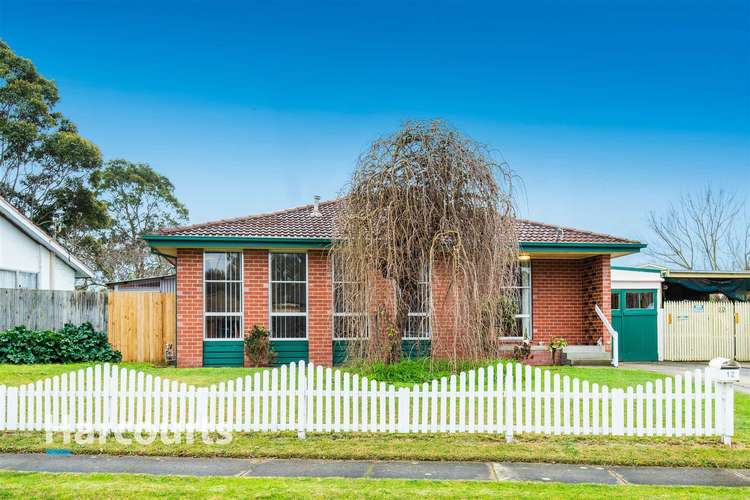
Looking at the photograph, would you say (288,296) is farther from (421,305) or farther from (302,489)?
(302,489)

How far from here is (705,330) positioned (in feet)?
66.9

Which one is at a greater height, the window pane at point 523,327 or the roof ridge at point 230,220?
the roof ridge at point 230,220

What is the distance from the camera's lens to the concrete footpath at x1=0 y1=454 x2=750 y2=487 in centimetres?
677

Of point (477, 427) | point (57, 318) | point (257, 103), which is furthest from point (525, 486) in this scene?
point (257, 103)

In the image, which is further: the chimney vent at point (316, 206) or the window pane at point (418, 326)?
the chimney vent at point (316, 206)

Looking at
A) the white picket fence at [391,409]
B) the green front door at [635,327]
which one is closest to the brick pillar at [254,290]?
the white picket fence at [391,409]

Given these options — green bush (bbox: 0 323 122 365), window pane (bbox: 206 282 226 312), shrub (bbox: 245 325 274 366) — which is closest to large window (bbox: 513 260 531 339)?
shrub (bbox: 245 325 274 366)

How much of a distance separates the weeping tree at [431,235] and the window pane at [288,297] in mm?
4050

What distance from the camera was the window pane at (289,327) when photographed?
55.0 feet

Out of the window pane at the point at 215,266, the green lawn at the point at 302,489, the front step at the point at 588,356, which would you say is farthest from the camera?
the front step at the point at 588,356

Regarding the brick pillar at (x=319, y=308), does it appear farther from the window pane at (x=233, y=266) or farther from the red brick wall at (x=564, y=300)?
the red brick wall at (x=564, y=300)

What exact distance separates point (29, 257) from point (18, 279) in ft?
2.94

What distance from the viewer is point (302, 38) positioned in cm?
2044

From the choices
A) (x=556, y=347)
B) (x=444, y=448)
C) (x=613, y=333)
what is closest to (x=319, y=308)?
(x=556, y=347)
